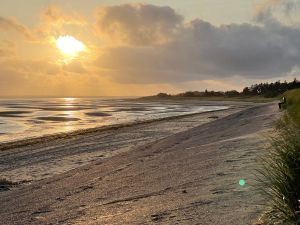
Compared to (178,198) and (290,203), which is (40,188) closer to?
(178,198)

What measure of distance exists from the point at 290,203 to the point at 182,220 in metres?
2.40

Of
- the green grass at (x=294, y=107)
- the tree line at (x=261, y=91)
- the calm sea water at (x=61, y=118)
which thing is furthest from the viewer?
the tree line at (x=261, y=91)

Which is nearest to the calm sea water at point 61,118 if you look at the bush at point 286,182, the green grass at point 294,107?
the green grass at point 294,107

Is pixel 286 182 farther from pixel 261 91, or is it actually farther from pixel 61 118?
pixel 261 91

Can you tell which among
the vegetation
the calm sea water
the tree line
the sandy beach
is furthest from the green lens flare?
the tree line

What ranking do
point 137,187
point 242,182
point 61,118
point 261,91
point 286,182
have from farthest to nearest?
point 261,91
point 61,118
point 137,187
point 242,182
point 286,182

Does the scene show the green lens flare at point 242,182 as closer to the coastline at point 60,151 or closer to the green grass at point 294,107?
the green grass at point 294,107

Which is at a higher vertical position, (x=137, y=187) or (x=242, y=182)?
(x=242, y=182)

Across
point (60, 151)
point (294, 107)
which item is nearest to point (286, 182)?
point (60, 151)

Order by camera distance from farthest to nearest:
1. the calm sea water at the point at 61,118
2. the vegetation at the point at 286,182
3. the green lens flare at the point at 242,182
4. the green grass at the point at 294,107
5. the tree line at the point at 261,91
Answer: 1. the tree line at the point at 261,91
2. the calm sea water at the point at 61,118
3. the green grass at the point at 294,107
4. the green lens flare at the point at 242,182
5. the vegetation at the point at 286,182

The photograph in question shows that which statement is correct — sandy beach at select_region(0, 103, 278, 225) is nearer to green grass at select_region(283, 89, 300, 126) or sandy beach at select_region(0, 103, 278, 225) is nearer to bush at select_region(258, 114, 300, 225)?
bush at select_region(258, 114, 300, 225)

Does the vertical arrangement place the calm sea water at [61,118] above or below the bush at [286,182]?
below

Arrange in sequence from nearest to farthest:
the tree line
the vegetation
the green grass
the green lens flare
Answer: the vegetation < the green lens flare < the green grass < the tree line

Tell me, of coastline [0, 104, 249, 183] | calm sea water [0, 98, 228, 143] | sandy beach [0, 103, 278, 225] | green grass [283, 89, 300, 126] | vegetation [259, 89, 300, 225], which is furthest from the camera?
calm sea water [0, 98, 228, 143]
